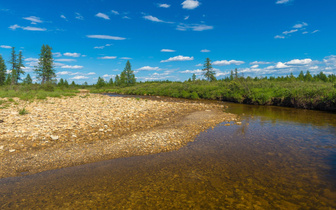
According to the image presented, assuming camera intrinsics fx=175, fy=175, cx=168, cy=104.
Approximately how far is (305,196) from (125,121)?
10857 mm

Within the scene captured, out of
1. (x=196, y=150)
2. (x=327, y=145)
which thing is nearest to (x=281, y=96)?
(x=327, y=145)

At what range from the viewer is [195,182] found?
592 cm

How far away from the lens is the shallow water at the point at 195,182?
4914mm

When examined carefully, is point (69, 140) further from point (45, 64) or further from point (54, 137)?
point (45, 64)

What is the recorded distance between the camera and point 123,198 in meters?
5.09

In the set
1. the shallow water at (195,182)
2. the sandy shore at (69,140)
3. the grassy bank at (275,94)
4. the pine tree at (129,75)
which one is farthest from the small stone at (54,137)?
the pine tree at (129,75)

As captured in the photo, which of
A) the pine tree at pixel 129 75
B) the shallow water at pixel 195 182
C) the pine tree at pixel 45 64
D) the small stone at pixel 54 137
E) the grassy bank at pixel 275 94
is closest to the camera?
the shallow water at pixel 195 182

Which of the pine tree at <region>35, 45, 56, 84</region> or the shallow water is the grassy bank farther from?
the pine tree at <region>35, 45, 56, 84</region>

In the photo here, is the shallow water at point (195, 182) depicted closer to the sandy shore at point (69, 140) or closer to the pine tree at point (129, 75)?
the sandy shore at point (69, 140)

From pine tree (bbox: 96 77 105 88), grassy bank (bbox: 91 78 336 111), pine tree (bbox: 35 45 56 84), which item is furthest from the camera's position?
pine tree (bbox: 96 77 105 88)

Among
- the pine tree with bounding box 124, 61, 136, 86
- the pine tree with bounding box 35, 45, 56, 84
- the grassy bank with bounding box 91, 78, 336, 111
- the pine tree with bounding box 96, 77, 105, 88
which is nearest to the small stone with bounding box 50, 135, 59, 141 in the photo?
the grassy bank with bounding box 91, 78, 336, 111

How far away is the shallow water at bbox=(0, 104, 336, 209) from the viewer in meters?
4.91

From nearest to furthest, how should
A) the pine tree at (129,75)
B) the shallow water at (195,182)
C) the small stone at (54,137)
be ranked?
the shallow water at (195,182) < the small stone at (54,137) < the pine tree at (129,75)

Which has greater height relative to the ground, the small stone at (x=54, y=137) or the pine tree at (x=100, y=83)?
the pine tree at (x=100, y=83)
